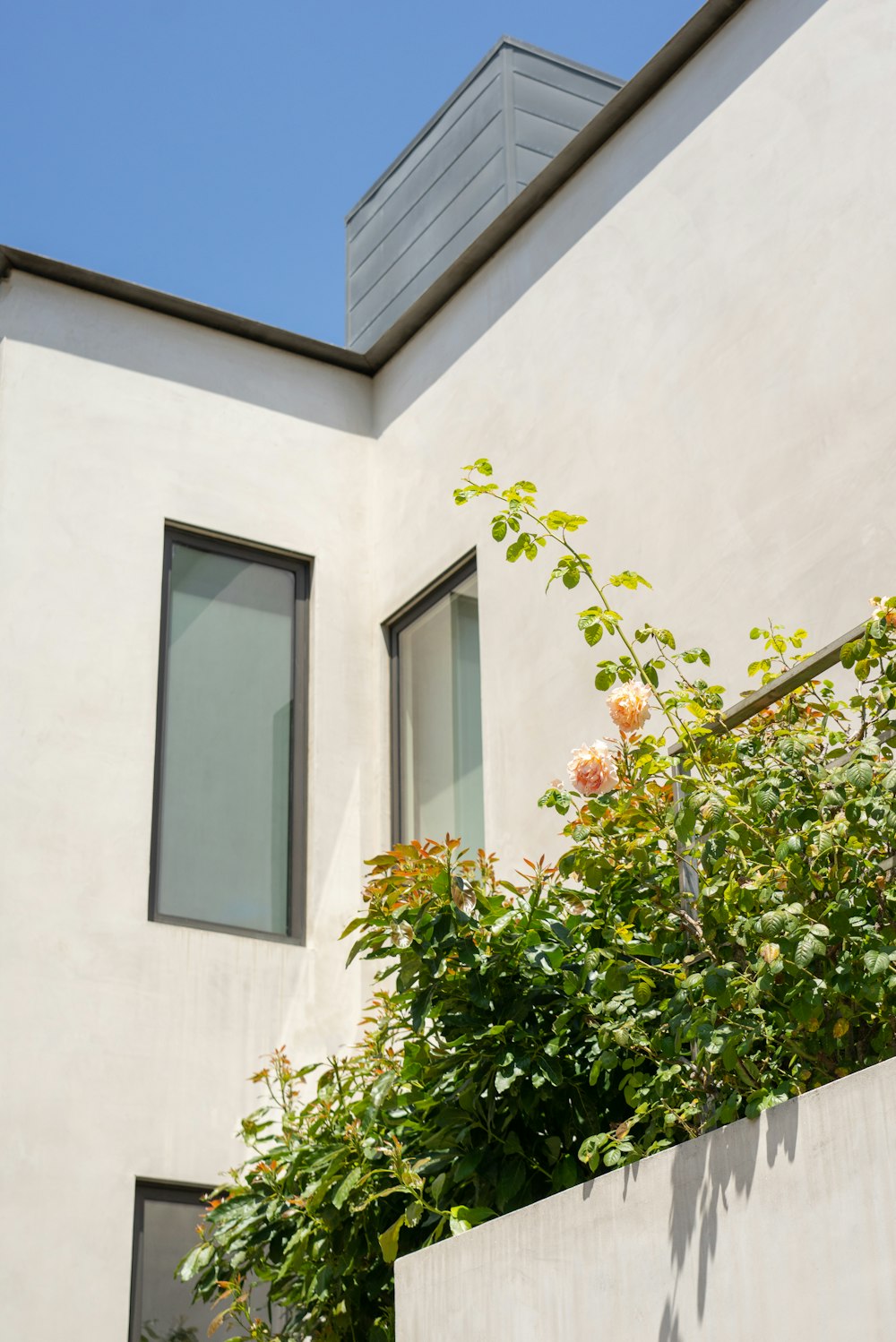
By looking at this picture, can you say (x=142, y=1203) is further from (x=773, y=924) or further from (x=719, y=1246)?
(x=773, y=924)

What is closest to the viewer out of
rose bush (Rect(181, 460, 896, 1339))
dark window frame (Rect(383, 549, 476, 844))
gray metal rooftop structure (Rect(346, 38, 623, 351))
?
rose bush (Rect(181, 460, 896, 1339))

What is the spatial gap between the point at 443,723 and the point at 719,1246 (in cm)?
436

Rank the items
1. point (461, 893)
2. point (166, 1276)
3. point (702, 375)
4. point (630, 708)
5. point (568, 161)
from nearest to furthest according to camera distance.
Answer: point (630, 708) → point (461, 893) → point (702, 375) → point (166, 1276) → point (568, 161)

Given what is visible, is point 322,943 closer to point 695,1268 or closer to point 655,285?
point 655,285

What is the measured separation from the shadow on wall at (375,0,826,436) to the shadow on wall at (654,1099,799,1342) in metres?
4.20

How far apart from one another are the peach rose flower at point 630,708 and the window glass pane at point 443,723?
318cm

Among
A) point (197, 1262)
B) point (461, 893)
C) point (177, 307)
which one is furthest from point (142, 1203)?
point (177, 307)

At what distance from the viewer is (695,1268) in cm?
293

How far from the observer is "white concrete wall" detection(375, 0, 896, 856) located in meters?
5.12

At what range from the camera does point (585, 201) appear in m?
6.68

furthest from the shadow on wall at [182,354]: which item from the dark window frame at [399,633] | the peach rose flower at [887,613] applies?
the peach rose flower at [887,613]

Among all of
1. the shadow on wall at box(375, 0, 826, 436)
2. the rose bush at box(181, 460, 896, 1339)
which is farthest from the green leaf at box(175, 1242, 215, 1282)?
the shadow on wall at box(375, 0, 826, 436)

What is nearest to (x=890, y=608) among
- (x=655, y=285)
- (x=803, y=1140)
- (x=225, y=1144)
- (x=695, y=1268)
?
(x=803, y=1140)

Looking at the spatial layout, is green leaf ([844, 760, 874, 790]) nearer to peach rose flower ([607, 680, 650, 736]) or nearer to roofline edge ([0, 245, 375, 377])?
peach rose flower ([607, 680, 650, 736])
